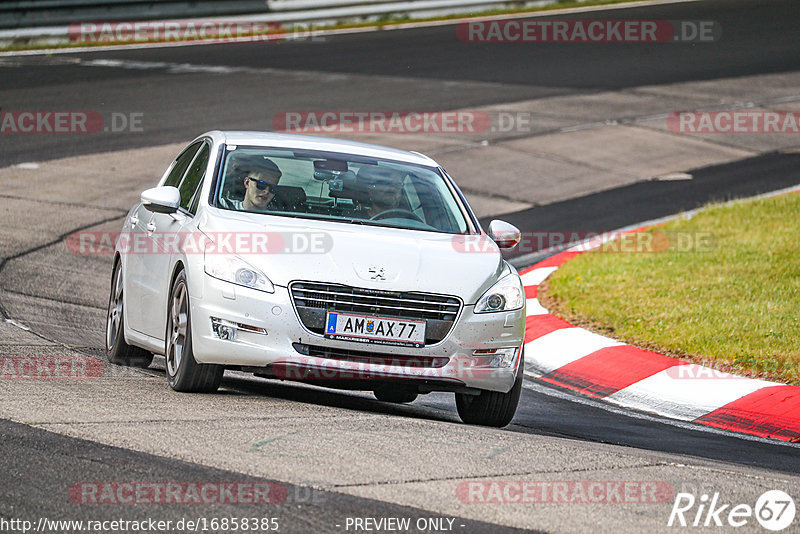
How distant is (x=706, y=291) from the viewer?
11.0 meters

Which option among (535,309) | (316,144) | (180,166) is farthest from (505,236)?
(535,309)

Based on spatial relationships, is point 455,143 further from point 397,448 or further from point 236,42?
point 397,448

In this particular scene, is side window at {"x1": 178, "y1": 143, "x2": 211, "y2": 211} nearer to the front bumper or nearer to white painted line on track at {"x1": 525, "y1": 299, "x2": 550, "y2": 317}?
the front bumper

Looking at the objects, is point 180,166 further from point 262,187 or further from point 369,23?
point 369,23

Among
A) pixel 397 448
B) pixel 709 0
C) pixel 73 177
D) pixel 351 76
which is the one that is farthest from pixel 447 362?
pixel 709 0

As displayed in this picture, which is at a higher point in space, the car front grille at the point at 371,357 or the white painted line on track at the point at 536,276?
the car front grille at the point at 371,357

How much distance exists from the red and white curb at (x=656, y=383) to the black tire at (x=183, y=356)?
2973 millimetres

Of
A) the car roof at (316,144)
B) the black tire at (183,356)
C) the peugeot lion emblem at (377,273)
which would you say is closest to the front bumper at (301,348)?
the black tire at (183,356)

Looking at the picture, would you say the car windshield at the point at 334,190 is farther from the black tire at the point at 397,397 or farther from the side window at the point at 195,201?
the black tire at the point at 397,397

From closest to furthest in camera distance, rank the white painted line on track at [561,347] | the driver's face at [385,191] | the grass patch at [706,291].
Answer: the driver's face at [385,191], the grass patch at [706,291], the white painted line on track at [561,347]

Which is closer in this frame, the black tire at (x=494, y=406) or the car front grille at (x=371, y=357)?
the car front grille at (x=371, y=357)

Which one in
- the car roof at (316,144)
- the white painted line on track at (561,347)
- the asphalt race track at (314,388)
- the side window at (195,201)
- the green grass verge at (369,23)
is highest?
the green grass verge at (369,23)

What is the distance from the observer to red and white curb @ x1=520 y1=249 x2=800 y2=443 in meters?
8.12

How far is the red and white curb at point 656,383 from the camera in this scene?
8.12 metres
